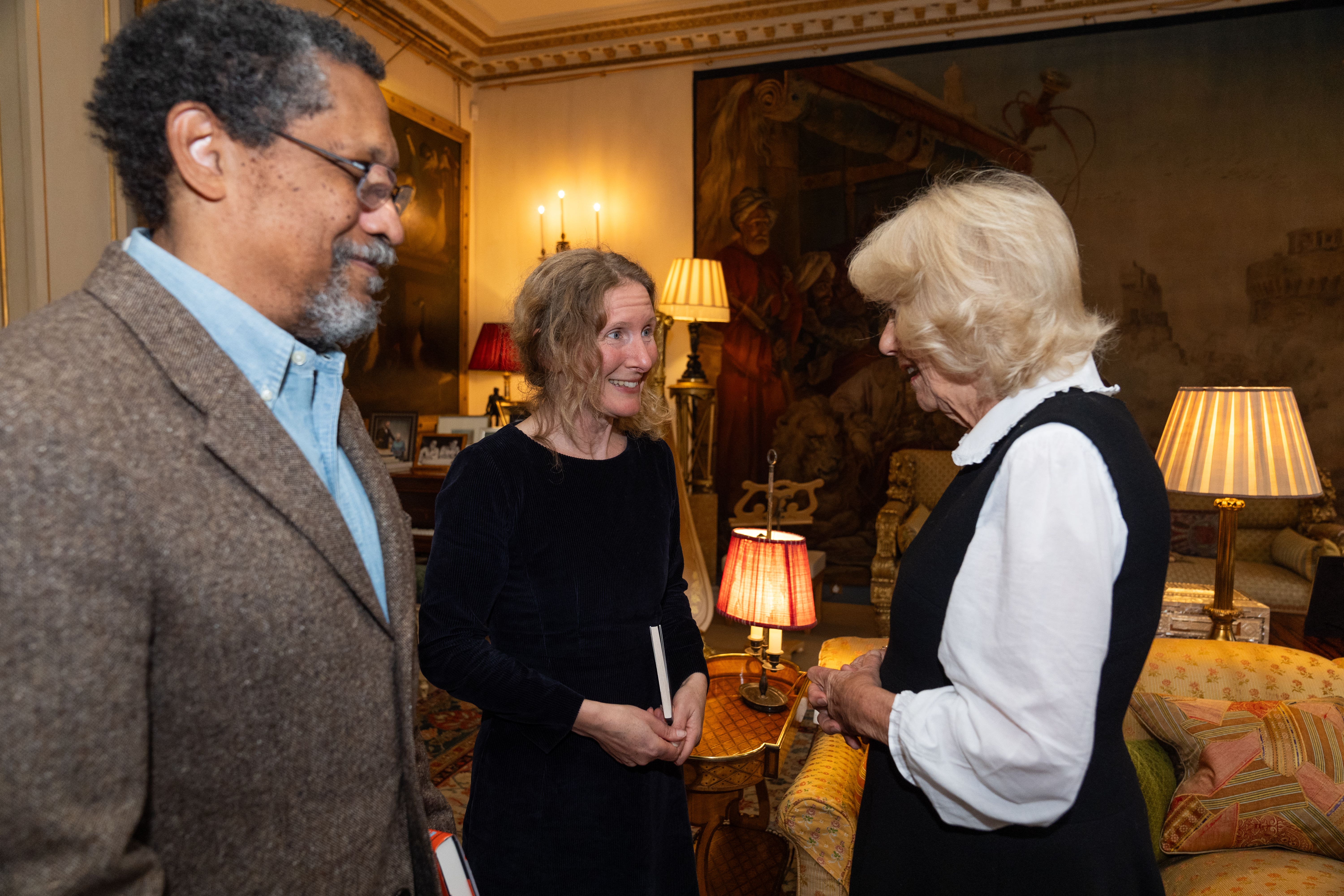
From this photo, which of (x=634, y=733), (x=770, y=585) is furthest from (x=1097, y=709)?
(x=770, y=585)

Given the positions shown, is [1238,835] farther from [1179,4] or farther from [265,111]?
[1179,4]

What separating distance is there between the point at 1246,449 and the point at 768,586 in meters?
1.79

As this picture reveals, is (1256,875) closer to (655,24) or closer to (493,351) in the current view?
(493,351)

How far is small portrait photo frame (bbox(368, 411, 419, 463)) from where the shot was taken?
512cm

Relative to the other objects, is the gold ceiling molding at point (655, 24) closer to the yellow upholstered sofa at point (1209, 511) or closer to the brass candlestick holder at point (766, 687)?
the yellow upholstered sofa at point (1209, 511)

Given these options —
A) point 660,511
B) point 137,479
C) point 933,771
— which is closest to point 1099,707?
point 933,771

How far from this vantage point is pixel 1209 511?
18.1 ft

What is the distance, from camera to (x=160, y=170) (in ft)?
2.63

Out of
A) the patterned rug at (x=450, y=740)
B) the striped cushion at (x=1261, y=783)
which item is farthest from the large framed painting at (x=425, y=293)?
the striped cushion at (x=1261, y=783)

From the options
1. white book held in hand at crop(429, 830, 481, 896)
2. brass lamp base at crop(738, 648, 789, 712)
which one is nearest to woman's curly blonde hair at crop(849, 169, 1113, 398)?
white book held in hand at crop(429, 830, 481, 896)

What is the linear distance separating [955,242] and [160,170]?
1.01 m

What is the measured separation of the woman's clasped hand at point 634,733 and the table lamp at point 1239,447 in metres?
2.13

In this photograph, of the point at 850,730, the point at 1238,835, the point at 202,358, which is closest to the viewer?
the point at 202,358

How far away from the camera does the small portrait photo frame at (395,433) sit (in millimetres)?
5125
